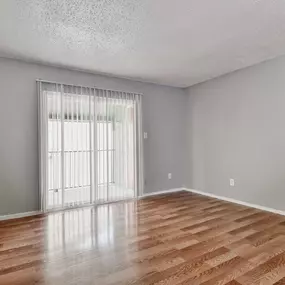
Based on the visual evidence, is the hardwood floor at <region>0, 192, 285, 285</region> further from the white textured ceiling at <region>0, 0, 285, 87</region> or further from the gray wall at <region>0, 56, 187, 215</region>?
the white textured ceiling at <region>0, 0, 285, 87</region>

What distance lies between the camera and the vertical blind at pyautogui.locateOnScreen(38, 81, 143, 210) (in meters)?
3.66

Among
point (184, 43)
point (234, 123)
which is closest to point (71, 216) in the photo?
point (184, 43)

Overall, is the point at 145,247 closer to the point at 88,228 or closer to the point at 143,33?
the point at 88,228

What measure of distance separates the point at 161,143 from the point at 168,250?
9.22 ft

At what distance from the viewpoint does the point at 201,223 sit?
308 centimetres

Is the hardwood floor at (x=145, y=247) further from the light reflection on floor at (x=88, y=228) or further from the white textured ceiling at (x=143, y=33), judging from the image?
the white textured ceiling at (x=143, y=33)

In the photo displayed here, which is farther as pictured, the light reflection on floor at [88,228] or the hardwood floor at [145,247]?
the light reflection on floor at [88,228]

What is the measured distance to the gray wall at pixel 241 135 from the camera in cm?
346

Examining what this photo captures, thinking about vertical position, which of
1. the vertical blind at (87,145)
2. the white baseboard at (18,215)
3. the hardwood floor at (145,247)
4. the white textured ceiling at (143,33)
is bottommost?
the hardwood floor at (145,247)

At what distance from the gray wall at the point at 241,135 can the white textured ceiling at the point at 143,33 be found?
39cm

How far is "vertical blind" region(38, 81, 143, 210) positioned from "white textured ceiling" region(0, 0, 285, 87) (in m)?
0.60

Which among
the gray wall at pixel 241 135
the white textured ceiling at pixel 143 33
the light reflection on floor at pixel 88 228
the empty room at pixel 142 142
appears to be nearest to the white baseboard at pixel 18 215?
the empty room at pixel 142 142

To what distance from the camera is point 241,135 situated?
398cm

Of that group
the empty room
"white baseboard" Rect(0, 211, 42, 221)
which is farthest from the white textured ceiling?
"white baseboard" Rect(0, 211, 42, 221)
